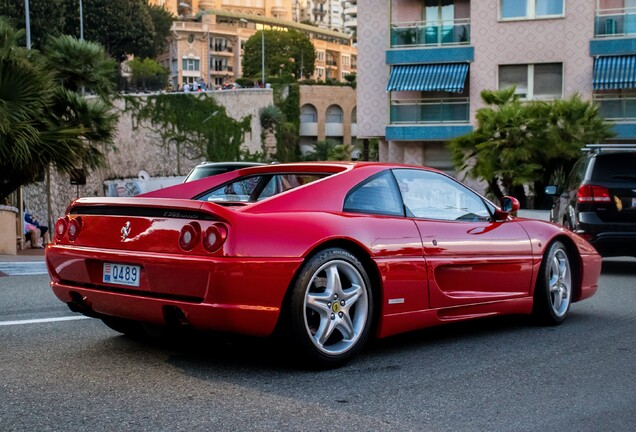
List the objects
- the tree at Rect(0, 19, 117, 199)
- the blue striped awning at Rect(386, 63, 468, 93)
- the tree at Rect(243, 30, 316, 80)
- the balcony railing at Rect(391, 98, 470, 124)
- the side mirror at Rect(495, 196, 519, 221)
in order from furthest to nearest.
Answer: the tree at Rect(243, 30, 316, 80) < the blue striped awning at Rect(386, 63, 468, 93) < the balcony railing at Rect(391, 98, 470, 124) < the tree at Rect(0, 19, 117, 199) < the side mirror at Rect(495, 196, 519, 221)

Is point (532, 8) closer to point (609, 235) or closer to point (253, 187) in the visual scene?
point (609, 235)

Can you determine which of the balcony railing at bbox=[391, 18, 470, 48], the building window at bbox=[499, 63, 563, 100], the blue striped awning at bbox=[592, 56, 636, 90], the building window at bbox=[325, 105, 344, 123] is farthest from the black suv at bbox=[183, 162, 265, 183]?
the building window at bbox=[325, 105, 344, 123]

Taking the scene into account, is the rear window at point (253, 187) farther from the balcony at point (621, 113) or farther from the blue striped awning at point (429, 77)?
the blue striped awning at point (429, 77)

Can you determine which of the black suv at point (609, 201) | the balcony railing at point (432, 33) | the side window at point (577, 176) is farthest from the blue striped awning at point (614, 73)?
the black suv at point (609, 201)

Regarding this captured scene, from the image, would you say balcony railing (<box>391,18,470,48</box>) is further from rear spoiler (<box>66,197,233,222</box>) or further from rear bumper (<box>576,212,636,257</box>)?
rear spoiler (<box>66,197,233,222</box>)

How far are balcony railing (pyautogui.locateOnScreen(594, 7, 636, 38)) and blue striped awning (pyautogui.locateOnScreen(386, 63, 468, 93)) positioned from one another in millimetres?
5496

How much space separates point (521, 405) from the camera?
4992 millimetres

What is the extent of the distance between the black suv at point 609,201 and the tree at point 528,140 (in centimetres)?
1698

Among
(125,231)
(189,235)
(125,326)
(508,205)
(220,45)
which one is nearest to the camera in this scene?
(189,235)

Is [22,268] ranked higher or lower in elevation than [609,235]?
lower

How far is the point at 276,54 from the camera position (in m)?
124

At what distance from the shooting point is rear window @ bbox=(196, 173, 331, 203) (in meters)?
6.58

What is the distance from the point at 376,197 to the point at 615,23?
3443cm

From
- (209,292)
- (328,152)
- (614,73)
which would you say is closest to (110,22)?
(328,152)
